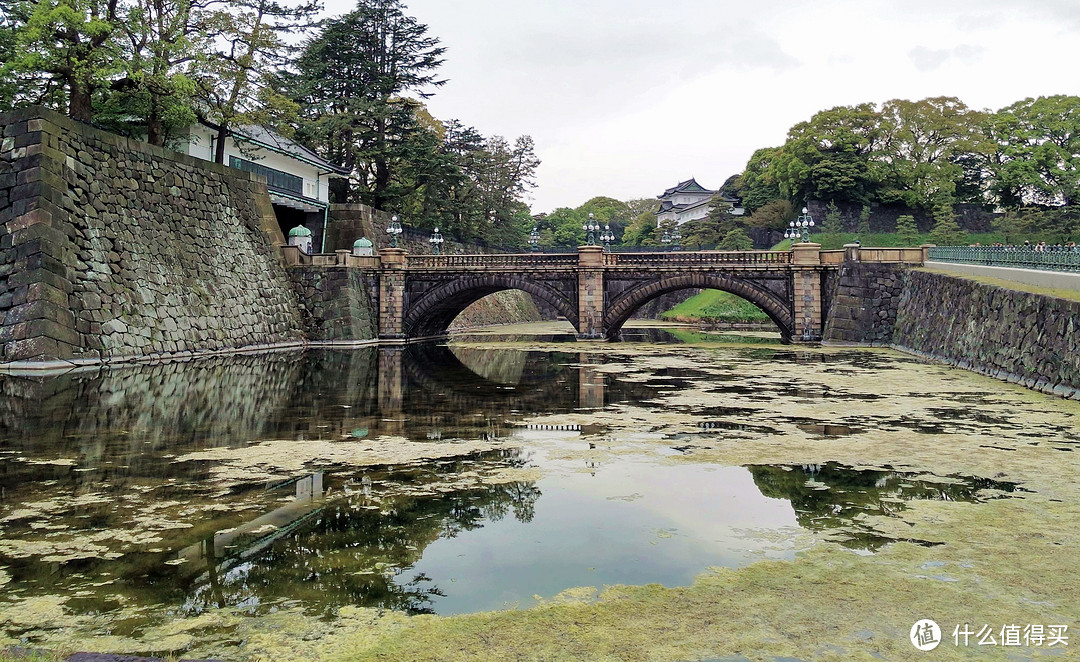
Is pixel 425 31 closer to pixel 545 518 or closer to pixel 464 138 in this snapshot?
pixel 464 138

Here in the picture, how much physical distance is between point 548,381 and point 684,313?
47986mm

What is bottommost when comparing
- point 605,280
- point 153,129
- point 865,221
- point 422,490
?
point 422,490

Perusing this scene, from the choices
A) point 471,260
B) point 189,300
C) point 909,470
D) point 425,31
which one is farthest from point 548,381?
point 425,31

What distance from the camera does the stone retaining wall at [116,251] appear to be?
80.4 ft

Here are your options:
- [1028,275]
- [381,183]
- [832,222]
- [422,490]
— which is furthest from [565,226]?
[422,490]

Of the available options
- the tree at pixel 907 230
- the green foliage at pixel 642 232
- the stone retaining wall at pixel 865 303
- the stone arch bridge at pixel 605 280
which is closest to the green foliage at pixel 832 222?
the tree at pixel 907 230

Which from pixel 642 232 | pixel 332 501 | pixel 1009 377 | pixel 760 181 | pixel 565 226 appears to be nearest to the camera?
pixel 332 501

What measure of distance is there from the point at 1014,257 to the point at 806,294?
481 inches

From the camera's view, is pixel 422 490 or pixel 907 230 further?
pixel 907 230

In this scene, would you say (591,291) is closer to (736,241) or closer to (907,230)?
(907,230)

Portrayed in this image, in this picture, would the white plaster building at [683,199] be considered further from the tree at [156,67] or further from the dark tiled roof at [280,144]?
the tree at [156,67]

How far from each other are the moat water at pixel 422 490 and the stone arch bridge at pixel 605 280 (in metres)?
18.0

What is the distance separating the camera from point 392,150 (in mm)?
50438

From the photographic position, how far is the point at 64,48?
28953 mm
